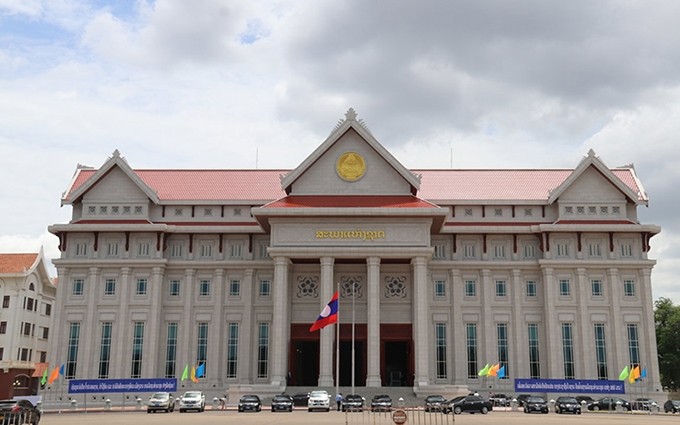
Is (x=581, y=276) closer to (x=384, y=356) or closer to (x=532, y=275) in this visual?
(x=532, y=275)

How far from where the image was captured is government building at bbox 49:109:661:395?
66.3m

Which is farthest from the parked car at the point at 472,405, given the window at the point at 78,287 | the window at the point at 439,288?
the window at the point at 78,287

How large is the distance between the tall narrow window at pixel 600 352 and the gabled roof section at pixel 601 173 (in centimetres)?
1271

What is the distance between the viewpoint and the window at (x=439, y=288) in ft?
230

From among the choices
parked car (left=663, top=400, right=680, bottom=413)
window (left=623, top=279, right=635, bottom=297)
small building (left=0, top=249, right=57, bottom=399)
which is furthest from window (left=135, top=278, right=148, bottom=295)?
parked car (left=663, top=400, right=680, bottom=413)

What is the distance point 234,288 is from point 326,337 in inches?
513

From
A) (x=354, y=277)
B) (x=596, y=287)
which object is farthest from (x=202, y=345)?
(x=596, y=287)

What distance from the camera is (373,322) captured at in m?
62.9

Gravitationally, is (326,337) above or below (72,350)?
above

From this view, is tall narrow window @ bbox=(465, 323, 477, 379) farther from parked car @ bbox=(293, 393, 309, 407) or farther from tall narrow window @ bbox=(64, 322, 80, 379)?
tall narrow window @ bbox=(64, 322, 80, 379)

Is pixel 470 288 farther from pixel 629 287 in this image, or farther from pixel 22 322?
pixel 22 322

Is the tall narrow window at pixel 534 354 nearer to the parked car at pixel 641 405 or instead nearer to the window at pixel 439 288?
the window at pixel 439 288

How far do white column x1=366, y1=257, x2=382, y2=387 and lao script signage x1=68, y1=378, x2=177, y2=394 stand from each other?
16460 mm

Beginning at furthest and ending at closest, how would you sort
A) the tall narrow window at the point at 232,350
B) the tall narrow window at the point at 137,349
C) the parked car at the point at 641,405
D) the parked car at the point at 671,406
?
the tall narrow window at the point at 232,350 < the tall narrow window at the point at 137,349 < the parked car at the point at 641,405 < the parked car at the point at 671,406
